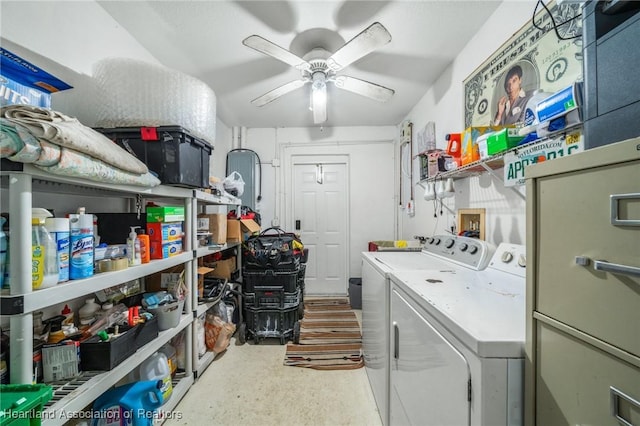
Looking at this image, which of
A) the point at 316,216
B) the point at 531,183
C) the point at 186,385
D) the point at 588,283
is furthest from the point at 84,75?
the point at 316,216

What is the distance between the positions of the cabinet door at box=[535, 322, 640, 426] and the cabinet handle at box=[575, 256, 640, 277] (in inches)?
5.8

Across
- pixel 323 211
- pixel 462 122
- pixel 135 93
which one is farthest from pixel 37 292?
pixel 323 211

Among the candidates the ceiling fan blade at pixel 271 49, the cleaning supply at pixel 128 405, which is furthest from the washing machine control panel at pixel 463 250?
the cleaning supply at pixel 128 405

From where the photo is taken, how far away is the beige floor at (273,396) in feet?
4.77

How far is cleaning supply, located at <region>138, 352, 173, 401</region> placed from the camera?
4.66ft

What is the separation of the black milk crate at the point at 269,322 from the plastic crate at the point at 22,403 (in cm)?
152

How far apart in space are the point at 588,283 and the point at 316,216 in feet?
10.8

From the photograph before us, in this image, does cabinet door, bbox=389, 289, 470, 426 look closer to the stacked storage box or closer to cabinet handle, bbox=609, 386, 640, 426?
cabinet handle, bbox=609, 386, 640, 426

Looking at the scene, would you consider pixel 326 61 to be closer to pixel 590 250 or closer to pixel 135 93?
pixel 135 93

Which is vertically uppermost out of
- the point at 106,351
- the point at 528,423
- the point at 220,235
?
the point at 220,235

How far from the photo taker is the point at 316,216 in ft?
12.2

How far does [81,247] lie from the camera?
3.28ft

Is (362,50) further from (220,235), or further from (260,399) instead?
(260,399)

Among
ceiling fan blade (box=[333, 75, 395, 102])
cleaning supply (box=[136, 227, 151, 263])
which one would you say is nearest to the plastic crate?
cleaning supply (box=[136, 227, 151, 263])
